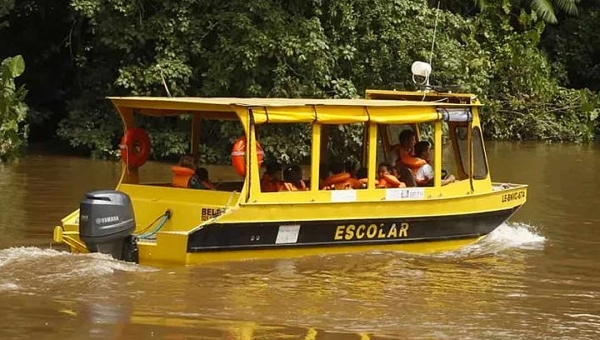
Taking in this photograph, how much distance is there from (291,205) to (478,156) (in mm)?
2765

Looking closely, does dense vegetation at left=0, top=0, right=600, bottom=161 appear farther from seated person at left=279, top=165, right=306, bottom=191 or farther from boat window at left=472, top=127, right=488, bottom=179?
seated person at left=279, top=165, right=306, bottom=191

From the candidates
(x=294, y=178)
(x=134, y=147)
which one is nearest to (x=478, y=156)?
(x=294, y=178)

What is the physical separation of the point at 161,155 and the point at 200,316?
12.2 m

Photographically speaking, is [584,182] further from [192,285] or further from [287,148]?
[192,285]

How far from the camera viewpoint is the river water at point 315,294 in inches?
329

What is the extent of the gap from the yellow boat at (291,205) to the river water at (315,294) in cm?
19

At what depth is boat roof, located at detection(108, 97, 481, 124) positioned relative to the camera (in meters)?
10.4

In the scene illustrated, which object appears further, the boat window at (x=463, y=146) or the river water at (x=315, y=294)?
the boat window at (x=463, y=146)

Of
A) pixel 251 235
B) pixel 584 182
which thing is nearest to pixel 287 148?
pixel 584 182

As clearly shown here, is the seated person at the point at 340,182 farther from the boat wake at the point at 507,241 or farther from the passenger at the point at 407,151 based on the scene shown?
the boat wake at the point at 507,241

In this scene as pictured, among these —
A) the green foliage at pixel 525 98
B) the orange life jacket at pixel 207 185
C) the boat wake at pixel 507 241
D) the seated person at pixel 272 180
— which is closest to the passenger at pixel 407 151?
the boat wake at pixel 507 241

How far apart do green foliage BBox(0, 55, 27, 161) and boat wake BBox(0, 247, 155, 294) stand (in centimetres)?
987

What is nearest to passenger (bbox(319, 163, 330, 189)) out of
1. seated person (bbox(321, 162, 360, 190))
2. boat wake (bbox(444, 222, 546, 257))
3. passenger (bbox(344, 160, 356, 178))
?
seated person (bbox(321, 162, 360, 190))

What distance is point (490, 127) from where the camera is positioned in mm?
28109
